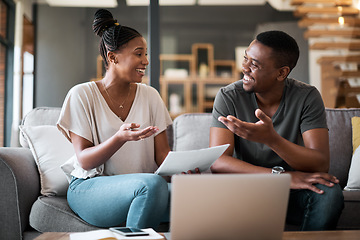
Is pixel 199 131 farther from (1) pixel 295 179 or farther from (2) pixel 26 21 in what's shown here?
(2) pixel 26 21

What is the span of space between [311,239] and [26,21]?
19.7 feet

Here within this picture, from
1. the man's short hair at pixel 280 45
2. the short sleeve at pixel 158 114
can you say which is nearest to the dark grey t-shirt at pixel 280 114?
the man's short hair at pixel 280 45

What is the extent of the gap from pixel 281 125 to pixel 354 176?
593mm

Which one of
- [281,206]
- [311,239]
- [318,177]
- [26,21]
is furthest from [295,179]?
[26,21]

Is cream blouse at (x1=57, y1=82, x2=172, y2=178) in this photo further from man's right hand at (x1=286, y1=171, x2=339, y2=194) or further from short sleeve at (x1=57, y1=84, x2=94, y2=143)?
man's right hand at (x1=286, y1=171, x2=339, y2=194)

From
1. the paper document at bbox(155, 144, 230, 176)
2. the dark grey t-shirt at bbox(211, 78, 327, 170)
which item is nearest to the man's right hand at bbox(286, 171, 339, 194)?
the dark grey t-shirt at bbox(211, 78, 327, 170)

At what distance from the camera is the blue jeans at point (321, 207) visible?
1.46m

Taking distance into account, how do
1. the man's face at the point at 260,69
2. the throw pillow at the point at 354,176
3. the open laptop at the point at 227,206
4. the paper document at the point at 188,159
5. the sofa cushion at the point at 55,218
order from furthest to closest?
the throw pillow at the point at 354,176 → the man's face at the point at 260,69 → the sofa cushion at the point at 55,218 → the paper document at the point at 188,159 → the open laptop at the point at 227,206

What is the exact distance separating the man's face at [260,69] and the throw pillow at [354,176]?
69 cm

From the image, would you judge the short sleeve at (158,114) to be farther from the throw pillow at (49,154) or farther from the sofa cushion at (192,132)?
the throw pillow at (49,154)

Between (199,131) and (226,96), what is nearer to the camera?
(226,96)

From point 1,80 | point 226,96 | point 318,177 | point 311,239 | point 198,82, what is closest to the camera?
point 311,239

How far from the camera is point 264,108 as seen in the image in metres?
1.76

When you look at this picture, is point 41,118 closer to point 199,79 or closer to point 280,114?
point 280,114
